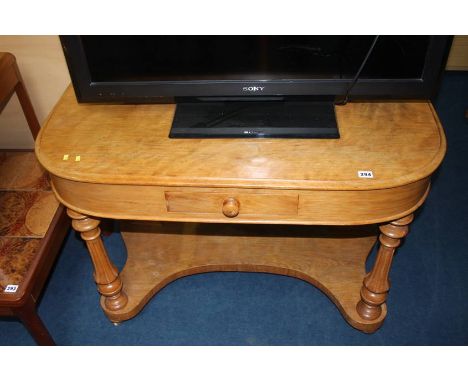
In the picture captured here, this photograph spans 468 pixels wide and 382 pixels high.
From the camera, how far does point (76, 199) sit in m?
1.10

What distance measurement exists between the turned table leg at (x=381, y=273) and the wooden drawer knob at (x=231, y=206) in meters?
0.37

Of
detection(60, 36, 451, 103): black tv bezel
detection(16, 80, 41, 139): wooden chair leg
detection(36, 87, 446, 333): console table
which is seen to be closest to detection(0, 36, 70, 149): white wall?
detection(16, 80, 41, 139): wooden chair leg

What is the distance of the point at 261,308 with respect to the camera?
1.49 metres

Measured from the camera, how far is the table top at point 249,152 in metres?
1.00

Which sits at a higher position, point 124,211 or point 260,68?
point 260,68

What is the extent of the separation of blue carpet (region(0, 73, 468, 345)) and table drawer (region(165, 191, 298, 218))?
526mm

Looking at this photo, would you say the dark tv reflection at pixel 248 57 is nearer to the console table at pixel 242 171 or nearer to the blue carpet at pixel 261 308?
the console table at pixel 242 171

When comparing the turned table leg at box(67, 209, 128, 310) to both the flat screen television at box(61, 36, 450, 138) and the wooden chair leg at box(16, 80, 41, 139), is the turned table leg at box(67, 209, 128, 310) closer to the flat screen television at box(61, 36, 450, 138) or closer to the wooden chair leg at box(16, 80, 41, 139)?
the flat screen television at box(61, 36, 450, 138)

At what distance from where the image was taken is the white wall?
1.45m

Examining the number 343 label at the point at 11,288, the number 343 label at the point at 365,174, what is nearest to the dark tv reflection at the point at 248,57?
the number 343 label at the point at 365,174

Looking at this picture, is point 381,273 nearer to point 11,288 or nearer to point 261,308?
point 261,308
